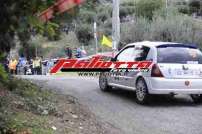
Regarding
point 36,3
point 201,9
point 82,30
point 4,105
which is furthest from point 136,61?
point 201,9

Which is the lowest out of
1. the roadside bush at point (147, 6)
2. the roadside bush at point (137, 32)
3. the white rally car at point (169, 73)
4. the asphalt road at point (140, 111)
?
the asphalt road at point (140, 111)

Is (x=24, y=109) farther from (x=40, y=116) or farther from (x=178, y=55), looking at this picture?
(x=178, y=55)

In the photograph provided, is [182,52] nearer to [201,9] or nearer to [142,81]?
[142,81]

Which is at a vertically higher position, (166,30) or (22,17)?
(22,17)

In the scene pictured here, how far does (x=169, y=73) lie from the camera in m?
12.7

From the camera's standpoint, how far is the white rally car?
41.6 ft

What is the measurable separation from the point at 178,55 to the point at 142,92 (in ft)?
4.13

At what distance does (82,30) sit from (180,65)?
42.8 metres

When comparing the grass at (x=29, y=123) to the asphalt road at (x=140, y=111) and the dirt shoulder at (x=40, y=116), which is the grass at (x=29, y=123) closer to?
the dirt shoulder at (x=40, y=116)

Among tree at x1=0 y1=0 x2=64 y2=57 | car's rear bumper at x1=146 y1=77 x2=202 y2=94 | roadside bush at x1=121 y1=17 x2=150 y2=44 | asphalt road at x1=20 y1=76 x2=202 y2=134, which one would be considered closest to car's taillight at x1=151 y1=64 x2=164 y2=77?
car's rear bumper at x1=146 y1=77 x2=202 y2=94

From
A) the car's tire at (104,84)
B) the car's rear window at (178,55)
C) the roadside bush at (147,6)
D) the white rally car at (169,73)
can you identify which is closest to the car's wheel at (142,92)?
the white rally car at (169,73)

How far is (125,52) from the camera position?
1454 cm

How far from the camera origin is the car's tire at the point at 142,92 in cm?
1288

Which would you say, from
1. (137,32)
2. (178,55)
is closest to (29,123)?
(178,55)
